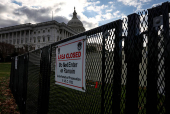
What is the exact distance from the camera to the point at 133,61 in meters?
1.36

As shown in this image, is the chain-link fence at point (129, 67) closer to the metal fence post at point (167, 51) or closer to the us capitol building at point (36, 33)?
the metal fence post at point (167, 51)

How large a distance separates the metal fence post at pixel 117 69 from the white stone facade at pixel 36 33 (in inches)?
2595

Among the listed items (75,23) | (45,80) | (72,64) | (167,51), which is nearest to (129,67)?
(167,51)

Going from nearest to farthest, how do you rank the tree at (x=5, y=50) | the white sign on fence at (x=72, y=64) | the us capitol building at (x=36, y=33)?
1. the white sign on fence at (x=72, y=64)
2. the tree at (x=5, y=50)
3. the us capitol building at (x=36, y=33)

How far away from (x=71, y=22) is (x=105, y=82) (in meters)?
91.3

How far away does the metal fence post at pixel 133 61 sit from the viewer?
134 centimetres

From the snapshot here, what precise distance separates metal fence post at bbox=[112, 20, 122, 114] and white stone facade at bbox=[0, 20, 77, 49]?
2595 inches

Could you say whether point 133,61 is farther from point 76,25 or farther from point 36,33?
point 76,25

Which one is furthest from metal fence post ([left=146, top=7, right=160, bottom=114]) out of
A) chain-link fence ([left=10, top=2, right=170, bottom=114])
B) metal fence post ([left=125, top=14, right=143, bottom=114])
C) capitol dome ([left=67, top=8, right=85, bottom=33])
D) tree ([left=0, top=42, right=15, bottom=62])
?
capitol dome ([left=67, top=8, right=85, bottom=33])

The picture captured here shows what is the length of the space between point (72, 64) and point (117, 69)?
0.87 metres

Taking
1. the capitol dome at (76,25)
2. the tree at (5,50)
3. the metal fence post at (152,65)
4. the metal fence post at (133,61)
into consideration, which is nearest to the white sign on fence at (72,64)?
the metal fence post at (133,61)

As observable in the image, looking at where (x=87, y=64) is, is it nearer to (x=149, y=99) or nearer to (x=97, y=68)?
(x=97, y=68)

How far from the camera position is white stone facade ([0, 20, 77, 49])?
65875 millimetres

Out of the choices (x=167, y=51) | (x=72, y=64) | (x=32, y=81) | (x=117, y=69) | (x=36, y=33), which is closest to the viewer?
(x=167, y=51)
